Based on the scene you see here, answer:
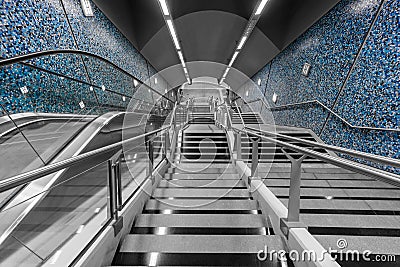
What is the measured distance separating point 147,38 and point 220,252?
27.3 feet

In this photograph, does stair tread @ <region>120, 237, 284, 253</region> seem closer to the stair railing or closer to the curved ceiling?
the stair railing

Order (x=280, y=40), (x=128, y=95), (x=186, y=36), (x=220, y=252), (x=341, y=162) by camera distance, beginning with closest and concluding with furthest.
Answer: (x=341, y=162), (x=220, y=252), (x=128, y=95), (x=280, y=40), (x=186, y=36)

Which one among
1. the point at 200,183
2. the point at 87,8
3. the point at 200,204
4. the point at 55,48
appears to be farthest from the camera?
the point at 87,8

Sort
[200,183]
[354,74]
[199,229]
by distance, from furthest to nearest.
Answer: [354,74] → [200,183] → [199,229]

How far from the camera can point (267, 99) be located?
10.6 meters

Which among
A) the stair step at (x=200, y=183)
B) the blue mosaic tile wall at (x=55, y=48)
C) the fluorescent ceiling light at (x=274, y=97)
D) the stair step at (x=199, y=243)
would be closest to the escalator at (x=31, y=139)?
the blue mosaic tile wall at (x=55, y=48)

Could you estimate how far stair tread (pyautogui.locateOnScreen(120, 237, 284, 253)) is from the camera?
171 centimetres

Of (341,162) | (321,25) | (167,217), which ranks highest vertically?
(321,25)

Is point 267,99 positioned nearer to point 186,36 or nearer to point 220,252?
point 186,36

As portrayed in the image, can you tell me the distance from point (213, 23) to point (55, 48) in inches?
210

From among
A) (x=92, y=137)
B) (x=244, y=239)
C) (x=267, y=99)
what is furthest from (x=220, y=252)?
(x=267, y=99)

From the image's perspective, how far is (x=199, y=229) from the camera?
205 centimetres

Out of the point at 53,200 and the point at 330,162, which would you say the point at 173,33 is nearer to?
the point at 53,200

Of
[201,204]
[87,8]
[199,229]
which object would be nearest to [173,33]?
[87,8]
